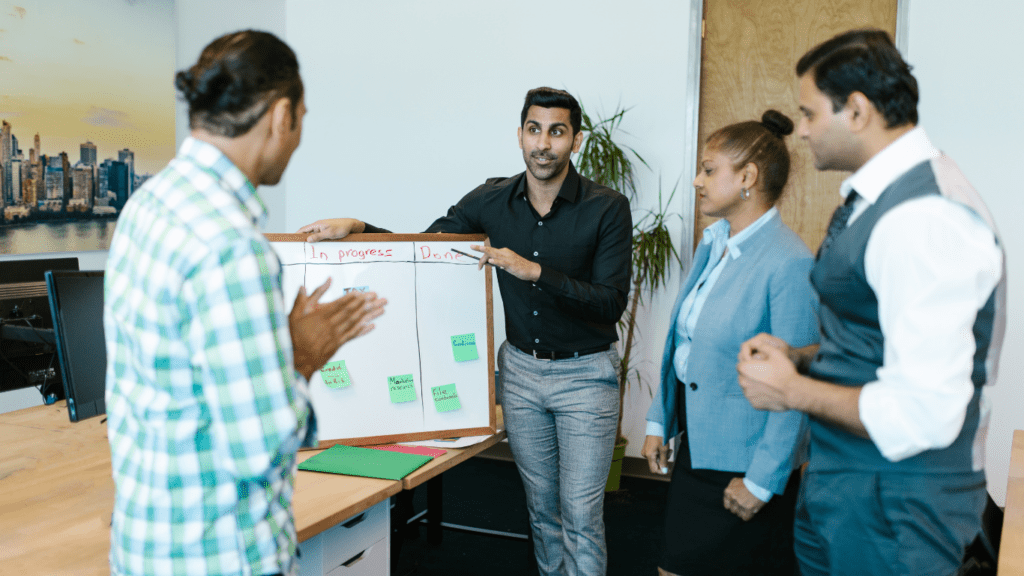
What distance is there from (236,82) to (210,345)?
Result: 366mm

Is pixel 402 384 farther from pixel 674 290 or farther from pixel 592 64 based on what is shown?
pixel 592 64

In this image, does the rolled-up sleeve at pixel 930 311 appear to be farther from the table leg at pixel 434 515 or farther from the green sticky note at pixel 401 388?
the table leg at pixel 434 515

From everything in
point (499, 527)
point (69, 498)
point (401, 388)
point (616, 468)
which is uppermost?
point (401, 388)

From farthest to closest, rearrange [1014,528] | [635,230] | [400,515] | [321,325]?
1. [635,230]
2. [400,515]
3. [1014,528]
4. [321,325]

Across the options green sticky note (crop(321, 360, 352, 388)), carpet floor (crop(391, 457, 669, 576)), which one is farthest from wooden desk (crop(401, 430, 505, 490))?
carpet floor (crop(391, 457, 669, 576))

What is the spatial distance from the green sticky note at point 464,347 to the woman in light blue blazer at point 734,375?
2.56ft

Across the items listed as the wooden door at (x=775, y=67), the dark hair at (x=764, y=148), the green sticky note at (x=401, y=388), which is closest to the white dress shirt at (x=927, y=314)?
the dark hair at (x=764, y=148)

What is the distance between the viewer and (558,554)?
2.31m

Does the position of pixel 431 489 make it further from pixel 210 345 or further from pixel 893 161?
pixel 893 161

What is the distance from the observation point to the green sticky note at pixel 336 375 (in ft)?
7.03

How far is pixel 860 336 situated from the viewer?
3.67ft

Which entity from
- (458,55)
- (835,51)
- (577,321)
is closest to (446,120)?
(458,55)

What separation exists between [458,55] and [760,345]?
335 cm

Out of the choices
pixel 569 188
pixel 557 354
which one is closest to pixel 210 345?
pixel 557 354
